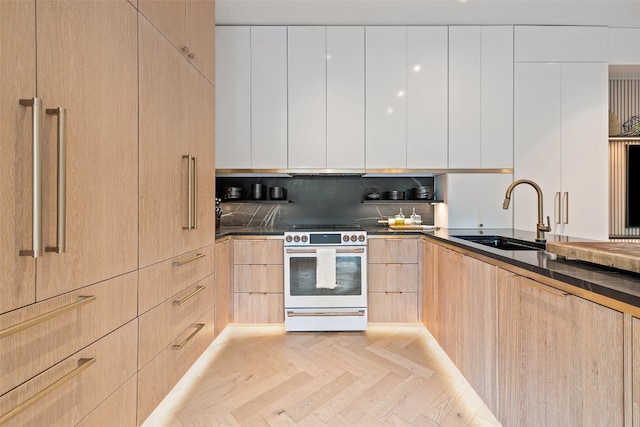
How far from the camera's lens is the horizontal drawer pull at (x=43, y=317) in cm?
77

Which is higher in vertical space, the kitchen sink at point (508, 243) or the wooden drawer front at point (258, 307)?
the kitchen sink at point (508, 243)

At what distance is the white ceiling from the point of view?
2615mm

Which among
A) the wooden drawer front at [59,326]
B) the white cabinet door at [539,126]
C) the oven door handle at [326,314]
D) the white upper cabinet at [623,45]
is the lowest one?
the oven door handle at [326,314]

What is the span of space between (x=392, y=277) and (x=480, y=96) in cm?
188

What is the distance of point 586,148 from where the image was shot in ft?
9.52

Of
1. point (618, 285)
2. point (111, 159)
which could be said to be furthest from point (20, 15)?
point (618, 285)

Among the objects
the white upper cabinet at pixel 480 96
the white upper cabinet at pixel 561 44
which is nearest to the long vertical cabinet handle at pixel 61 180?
the white upper cabinet at pixel 480 96

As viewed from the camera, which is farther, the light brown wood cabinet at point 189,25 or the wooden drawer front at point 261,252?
the wooden drawer front at point 261,252

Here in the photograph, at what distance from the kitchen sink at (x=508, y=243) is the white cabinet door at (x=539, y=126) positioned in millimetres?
993

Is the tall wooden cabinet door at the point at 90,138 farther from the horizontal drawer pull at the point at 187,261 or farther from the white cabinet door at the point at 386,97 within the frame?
the white cabinet door at the point at 386,97

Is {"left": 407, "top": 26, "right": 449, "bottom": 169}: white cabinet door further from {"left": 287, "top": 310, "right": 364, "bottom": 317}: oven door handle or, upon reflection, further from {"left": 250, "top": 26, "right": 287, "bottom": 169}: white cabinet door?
{"left": 287, "top": 310, "right": 364, "bottom": 317}: oven door handle

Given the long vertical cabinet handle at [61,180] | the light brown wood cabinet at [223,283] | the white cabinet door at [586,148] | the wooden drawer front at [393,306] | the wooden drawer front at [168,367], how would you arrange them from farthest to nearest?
1. the white cabinet door at [586,148]
2. the wooden drawer front at [393,306]
3. the light brown wood cabinet at [223,283]
4. the wooden drawer front at [168,367]
5. the long vertical cabinet handle at [61,180]

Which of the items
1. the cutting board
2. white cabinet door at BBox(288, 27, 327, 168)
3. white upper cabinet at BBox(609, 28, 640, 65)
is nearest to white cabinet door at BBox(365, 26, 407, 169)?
white cabinet door at BBox(288, 27, 327, 168)

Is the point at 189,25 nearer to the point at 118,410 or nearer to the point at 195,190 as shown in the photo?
the point at 195,190
